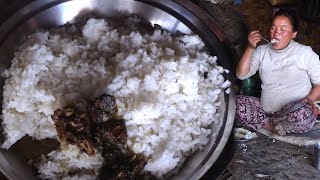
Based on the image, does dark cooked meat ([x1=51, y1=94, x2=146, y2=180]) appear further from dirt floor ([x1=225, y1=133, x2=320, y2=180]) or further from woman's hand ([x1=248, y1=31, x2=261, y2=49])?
woman's hand ([x1=248, y1=31, x2=261, y2=49])

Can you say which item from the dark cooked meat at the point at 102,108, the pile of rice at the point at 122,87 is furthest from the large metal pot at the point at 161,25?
the dark cooked meat at the point at 102,108

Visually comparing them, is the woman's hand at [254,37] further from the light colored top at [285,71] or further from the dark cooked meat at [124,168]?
the dark cooked meat at [124,168]

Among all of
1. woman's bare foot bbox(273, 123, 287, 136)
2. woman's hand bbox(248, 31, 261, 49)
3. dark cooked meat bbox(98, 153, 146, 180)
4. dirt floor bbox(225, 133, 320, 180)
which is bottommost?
dirt floor bbox(225, 133, 320, 180)

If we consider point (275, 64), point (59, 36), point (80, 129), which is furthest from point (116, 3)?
point (275, 64)

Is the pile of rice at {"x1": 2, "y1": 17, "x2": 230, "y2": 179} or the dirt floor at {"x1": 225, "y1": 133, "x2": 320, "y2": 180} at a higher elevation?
the pile of rice at {"x1": 2, "y1": 17, "x2": 230, "y2": 179}

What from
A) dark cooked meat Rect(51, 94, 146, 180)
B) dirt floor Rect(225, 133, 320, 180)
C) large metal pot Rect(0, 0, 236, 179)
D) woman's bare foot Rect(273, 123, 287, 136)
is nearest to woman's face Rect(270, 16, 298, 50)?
large metal pot Rect(0, 0, 236, 179)
